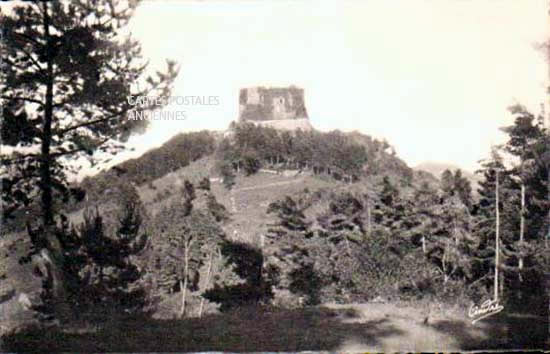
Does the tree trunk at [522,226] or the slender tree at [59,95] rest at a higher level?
the slender tree at [59,95]

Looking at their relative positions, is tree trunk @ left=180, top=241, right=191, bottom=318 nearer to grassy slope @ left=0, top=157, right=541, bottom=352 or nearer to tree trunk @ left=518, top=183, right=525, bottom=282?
grassy slope @ left=0, top=157, right=541, bottom=352

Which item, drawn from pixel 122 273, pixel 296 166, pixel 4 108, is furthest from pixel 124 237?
pixel 296 166

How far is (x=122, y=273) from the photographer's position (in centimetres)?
873

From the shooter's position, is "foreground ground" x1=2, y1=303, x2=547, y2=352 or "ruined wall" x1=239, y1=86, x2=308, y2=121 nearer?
"foreground ground" x1=2, y1=303, x2=547, y2=352

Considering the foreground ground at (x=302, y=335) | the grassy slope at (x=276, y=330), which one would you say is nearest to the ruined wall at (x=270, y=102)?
the grassy slope at (x=276, y=330)

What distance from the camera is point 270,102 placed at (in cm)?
962
